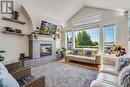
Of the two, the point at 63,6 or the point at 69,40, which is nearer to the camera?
the point at 63,6

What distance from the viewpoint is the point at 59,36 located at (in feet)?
21.9

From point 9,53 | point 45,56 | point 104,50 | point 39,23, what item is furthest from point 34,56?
point 104,50

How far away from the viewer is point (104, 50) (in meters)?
5.19

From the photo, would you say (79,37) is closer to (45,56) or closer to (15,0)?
(45,56)

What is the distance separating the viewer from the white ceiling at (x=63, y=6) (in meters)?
4.44

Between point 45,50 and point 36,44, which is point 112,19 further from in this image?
point 36,44

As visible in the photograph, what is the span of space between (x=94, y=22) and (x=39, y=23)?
2.97 meters

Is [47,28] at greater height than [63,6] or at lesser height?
lesser

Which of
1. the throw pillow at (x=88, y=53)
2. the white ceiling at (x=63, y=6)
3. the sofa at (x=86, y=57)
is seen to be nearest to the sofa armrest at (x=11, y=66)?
the white ceiling at (x=63, y=6)

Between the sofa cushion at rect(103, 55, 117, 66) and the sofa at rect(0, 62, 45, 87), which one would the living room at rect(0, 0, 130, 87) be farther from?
the sofa at rect(0, 62, 45, 87)

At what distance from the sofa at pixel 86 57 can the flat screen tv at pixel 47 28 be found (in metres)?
1.56

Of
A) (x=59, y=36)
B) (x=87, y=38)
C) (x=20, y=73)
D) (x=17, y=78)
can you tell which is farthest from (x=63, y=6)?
(x=17, y=78)

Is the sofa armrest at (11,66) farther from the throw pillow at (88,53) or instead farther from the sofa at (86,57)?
the throw pillow at (88,53)

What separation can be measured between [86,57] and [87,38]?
1.47m
